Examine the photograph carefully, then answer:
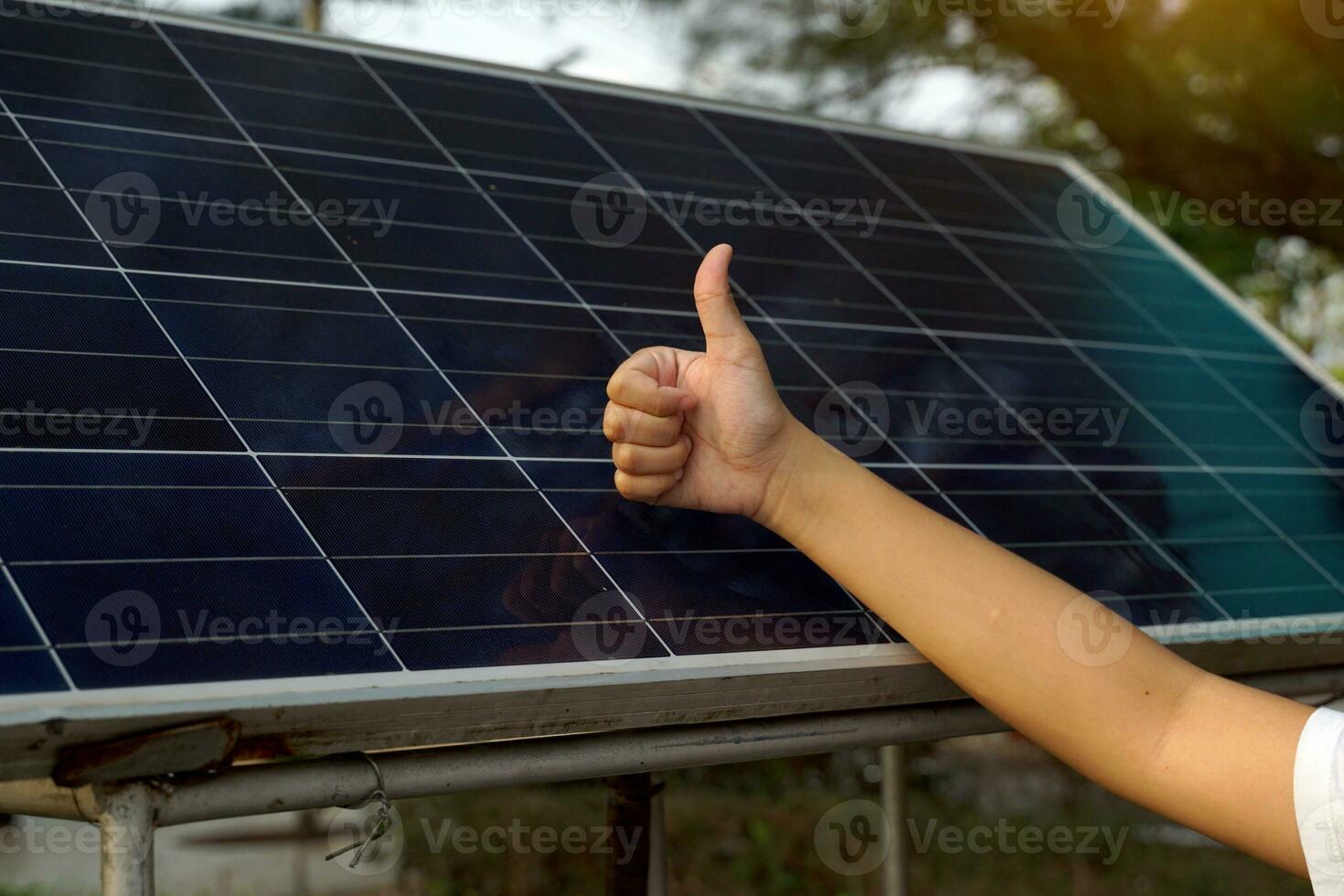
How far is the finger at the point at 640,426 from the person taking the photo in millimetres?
2523

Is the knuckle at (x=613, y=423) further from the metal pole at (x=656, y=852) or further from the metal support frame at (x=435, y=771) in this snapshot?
the metal pole at (x=656, y=852)

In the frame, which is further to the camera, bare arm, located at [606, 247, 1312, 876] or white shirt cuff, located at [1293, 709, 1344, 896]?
bare arm, located at [606, 247, 1312, 876]

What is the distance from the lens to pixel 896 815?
461 cm

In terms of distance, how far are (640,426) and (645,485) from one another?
15cm

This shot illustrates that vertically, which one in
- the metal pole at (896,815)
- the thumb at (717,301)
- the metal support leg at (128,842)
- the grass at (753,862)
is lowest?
the metal support leg at (128,842)

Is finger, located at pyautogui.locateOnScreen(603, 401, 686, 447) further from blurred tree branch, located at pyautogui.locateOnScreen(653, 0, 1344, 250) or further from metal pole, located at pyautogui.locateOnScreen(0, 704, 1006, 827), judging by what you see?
blurred tree branch, located at pyautogui.locateOnScreen(653, 0, 1344, 250)

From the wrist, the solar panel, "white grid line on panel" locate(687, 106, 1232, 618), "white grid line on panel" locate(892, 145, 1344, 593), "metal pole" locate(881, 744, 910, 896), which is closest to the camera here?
the solar panel

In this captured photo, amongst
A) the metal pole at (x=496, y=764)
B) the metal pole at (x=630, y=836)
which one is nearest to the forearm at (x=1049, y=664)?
the metal pole at (x=496, y=764)

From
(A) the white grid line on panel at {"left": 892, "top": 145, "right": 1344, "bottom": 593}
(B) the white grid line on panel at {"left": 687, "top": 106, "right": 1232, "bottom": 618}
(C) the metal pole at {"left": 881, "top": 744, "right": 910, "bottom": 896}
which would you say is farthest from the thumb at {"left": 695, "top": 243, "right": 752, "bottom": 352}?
(C) the metal pole at {"left": 881, "top": 744, "right": 910, "bottom": 896}

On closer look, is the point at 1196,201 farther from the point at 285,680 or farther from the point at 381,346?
the point at 285,680

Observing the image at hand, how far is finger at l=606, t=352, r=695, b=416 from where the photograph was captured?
2488mm

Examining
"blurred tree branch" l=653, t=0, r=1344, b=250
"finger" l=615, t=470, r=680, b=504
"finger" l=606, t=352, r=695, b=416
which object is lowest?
"finger" l=615, t=470, r=680, b=504

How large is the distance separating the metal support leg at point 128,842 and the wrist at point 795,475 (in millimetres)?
1293

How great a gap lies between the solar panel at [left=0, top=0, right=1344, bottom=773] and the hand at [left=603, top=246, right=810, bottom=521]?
196 mm
